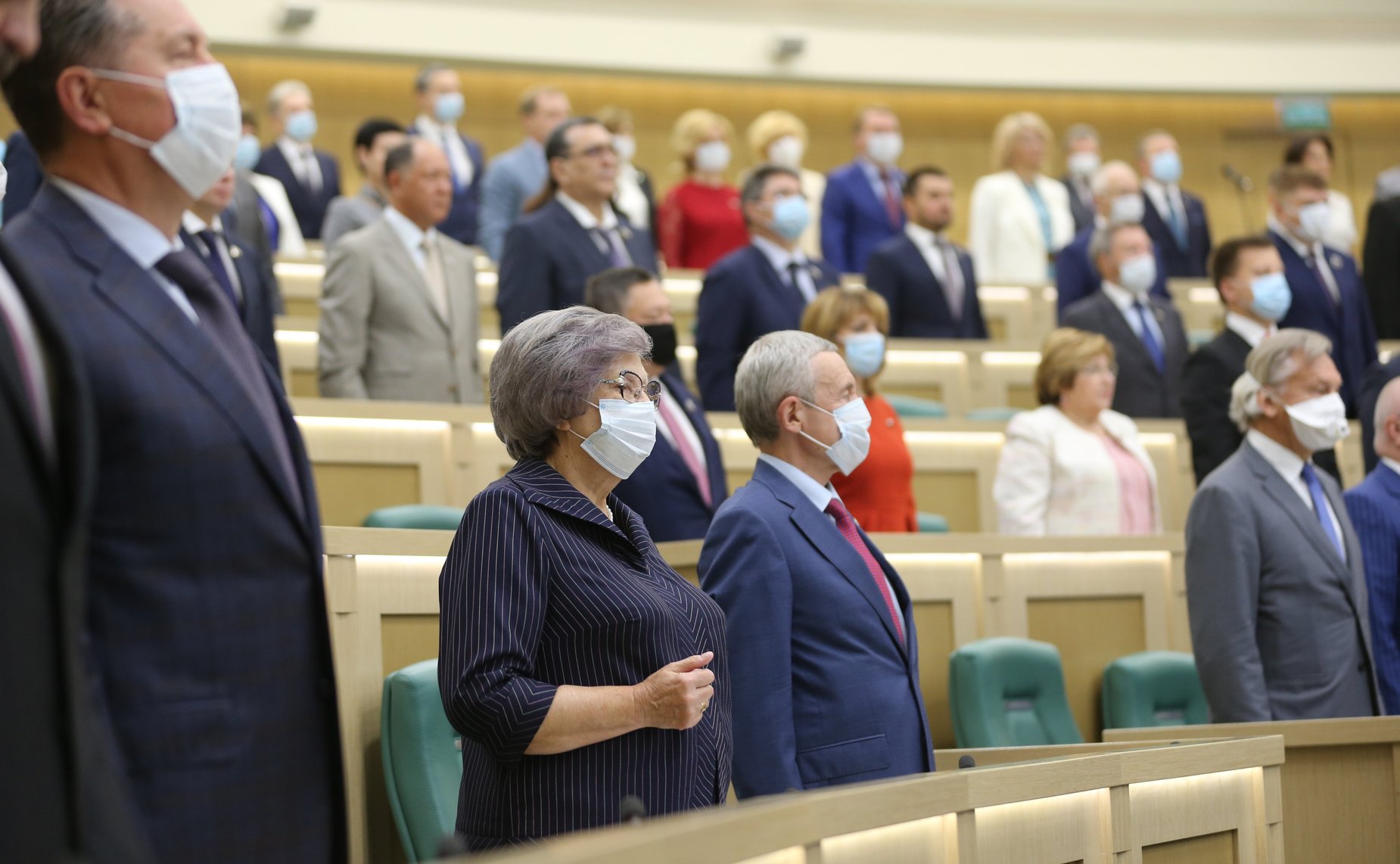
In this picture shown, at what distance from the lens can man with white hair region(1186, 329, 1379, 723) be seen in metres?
3.30

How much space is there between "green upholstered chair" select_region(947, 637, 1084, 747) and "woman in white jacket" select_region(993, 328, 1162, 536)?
65 cm

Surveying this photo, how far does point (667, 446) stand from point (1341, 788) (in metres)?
1.53

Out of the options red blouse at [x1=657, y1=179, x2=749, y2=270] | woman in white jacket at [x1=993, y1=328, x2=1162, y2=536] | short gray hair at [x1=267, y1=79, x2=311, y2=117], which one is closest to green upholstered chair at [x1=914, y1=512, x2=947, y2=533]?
woman in white jacket at [x1=993, y1=328, x2=1162, y2=536]

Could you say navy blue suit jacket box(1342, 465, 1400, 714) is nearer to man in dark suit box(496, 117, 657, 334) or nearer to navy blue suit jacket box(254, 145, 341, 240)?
man in dark suit box(496, 117, 657, 334)

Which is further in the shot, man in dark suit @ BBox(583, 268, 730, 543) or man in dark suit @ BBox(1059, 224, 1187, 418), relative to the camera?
man in dark suit @ BBox(1059, 224, 1187, 418)

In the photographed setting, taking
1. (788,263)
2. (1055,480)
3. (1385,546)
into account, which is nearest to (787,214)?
(788,263)

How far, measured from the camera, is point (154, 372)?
146cm

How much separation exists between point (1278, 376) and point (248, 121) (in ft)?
16.6

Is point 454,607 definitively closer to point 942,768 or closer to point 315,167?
point 942,768

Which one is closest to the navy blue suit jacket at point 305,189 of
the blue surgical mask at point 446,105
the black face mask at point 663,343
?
the blue surgical mask at point 446,105

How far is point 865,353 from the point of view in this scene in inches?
162

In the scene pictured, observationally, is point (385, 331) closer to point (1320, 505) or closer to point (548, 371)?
point (548, 371)

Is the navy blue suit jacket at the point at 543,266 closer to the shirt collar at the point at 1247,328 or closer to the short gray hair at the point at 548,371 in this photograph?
the shirt collar at the point at 1247,328

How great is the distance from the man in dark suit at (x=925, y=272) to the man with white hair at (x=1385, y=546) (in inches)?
106
